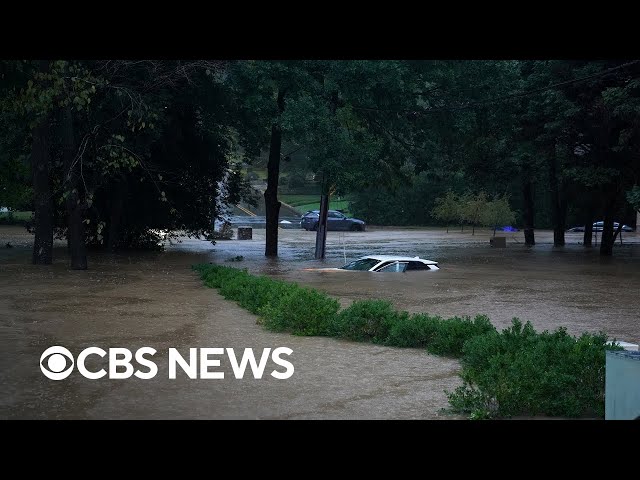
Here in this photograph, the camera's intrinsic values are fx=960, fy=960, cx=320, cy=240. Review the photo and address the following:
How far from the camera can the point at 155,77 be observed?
34.9 metres

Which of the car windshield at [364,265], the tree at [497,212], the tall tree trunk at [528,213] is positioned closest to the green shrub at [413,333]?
the car windshield at [364,265]

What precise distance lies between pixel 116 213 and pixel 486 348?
30.6m

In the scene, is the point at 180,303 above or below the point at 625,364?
below

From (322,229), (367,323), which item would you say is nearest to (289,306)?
(367,323)

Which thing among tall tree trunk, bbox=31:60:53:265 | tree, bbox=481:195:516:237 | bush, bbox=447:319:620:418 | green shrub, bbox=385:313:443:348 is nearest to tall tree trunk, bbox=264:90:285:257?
tall tree trunk, bbox=31:60:53:265

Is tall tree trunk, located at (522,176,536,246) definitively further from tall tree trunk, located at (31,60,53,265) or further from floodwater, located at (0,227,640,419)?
tall tree trunk, located at (31,60,53,265)

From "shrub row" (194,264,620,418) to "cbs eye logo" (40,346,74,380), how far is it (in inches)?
178

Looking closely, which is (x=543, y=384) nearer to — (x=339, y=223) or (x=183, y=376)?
(x=183, y=376)

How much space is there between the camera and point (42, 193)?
35.3 m

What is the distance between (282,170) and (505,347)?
302 ft

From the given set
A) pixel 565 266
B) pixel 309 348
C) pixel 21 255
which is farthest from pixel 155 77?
pixel 309 348
